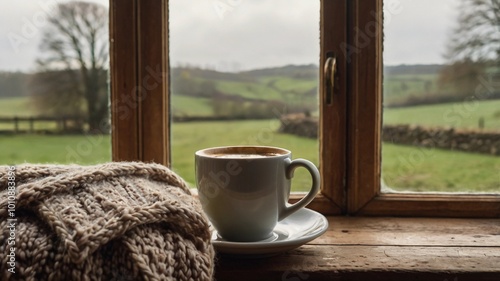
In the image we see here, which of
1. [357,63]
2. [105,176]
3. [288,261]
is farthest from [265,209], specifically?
[357,63]

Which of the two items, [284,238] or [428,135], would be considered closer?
[284,238]

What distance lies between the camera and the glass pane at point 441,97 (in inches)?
39.1

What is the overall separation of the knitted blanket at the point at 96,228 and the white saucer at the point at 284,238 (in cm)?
13

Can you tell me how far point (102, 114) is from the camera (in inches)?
40.8

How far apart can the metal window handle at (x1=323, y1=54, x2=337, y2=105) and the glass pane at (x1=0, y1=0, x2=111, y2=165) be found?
1.50 ft

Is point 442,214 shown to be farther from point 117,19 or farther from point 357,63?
point 117,19

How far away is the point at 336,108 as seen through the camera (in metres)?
0.99

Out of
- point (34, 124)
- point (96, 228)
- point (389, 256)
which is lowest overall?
point (389, 256)

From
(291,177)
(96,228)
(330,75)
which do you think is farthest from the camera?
(330,75)

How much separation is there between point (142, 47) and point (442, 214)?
0.71m

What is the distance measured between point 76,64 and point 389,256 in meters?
0.72

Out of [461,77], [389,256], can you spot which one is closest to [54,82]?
[389,256]

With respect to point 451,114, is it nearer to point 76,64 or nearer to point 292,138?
point 292,138

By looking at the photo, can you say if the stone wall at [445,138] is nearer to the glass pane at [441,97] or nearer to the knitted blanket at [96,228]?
the glass pane at [441,97]
